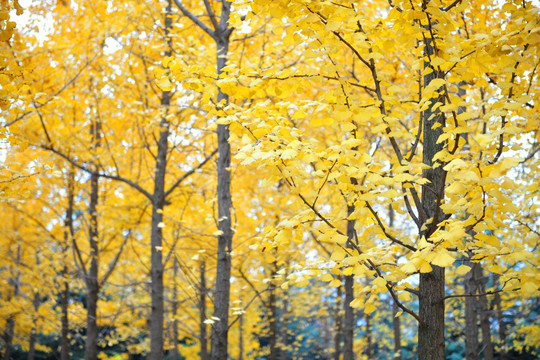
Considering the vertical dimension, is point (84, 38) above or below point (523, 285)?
above

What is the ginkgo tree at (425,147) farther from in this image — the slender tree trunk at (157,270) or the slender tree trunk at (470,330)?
the slender tree trunk at (157,270)

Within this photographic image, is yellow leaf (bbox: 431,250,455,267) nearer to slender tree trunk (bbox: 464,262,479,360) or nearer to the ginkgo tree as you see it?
the ginkgo tree

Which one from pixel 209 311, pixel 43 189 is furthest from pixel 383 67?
pixel 209 311

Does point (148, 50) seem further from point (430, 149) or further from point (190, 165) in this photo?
point (430, 149)

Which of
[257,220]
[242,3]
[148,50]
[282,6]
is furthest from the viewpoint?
[257,220]

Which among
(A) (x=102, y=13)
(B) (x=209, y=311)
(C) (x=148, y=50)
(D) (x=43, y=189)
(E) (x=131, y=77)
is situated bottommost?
(B) (x=209, y=311)

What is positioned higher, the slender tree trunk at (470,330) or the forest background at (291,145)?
the forest background at (291,145)

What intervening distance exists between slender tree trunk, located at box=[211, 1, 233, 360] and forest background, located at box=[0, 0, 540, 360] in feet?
0.05

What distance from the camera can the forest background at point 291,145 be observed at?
2.18 m

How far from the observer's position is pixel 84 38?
683 cm

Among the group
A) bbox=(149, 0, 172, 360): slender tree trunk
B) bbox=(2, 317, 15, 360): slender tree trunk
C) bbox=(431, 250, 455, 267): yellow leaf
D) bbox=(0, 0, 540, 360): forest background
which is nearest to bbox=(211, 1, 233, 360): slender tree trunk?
bbox=(0, 0, 540, 360): forest background

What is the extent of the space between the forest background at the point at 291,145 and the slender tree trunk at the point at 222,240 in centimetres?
2

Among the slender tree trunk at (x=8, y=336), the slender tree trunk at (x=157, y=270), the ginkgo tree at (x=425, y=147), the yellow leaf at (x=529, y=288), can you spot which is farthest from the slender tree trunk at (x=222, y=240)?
the slender tree trunk at (x=8, y=336)

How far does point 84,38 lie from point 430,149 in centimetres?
615
